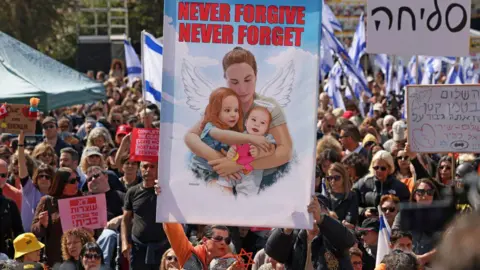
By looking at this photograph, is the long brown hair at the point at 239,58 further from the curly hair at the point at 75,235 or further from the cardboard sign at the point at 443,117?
the cardboard sign at the point at 443,117

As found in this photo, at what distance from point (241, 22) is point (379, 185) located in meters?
4.41

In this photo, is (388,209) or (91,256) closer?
(91,256)

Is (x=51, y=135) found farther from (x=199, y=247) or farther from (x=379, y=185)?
(x=199, y=247)

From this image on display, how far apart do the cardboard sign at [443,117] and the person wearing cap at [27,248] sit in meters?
2.91

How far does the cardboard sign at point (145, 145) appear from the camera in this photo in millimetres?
7488

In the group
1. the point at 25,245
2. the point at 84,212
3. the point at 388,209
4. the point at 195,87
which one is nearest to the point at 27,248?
the point at 25,245

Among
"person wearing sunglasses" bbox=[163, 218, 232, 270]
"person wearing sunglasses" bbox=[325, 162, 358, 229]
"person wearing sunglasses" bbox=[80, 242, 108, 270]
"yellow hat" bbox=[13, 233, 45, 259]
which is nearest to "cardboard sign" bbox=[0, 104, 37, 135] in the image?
"yellow hat" bbox=[13, 233, 45, 259]

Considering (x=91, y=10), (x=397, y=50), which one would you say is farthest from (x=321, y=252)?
(x=91, y=10)

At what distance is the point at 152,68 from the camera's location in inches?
461

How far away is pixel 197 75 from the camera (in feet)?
16.0

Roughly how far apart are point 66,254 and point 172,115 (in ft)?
8.52

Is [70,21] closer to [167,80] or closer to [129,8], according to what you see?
[129,8]

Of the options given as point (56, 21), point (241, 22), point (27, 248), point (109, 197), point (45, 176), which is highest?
point (56, 21)

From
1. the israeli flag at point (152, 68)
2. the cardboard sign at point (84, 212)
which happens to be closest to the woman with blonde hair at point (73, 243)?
the cardboard sign at point (84, 212)
